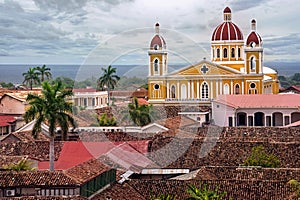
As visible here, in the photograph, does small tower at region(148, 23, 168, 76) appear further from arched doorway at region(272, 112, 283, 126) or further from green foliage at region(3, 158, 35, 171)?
green foliage at region(3, 158, 35, 171)

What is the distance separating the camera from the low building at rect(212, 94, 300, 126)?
6100cm

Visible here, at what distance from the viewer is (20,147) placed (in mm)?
36469

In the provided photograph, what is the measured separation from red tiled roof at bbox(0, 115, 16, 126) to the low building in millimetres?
18256

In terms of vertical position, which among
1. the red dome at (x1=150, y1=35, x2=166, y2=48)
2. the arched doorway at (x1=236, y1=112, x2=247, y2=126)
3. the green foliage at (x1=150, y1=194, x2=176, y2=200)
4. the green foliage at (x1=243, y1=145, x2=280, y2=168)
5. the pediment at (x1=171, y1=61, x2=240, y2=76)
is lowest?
the green foliage at (x1=150, y1=194, x2=176, y2=200)

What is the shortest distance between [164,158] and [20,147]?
7744mm

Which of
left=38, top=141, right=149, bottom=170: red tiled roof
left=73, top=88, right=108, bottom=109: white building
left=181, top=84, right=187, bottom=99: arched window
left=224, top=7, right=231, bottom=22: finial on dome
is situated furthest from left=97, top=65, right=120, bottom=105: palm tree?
left=38, top=141, right=149, bottom=170: red tiled roof

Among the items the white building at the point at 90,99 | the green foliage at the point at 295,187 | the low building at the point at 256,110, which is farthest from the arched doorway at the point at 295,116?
the green foliage at the point at 295,187

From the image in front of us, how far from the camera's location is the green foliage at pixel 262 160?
32688 millimetres

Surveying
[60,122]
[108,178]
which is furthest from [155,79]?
[108,178]

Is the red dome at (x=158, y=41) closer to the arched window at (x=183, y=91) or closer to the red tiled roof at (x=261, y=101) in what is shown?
the arched window at (x=183, y=91)

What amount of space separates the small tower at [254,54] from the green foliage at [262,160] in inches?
1486

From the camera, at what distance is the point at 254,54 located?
71.0 m

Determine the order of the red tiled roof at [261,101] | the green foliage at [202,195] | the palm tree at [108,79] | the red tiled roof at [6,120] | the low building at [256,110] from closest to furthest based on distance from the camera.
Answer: the green foliage at [202,195]
the red tiled roof at [6,120]
the low building at [256,110]
the red tiled roof at [261,101]
the palm tree at [108,79]

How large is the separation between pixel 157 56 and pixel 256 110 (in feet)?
45.6
